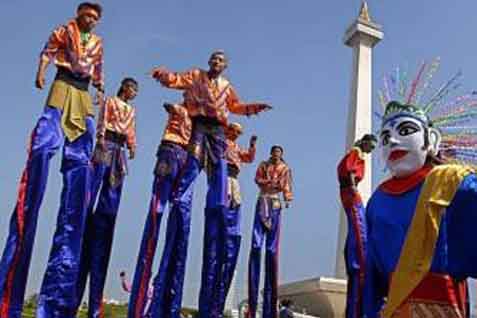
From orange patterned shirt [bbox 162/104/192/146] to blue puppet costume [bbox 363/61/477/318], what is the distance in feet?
9.41

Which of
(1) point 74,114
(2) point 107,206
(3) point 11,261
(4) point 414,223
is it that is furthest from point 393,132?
(2) point 107,206

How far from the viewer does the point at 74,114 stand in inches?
202

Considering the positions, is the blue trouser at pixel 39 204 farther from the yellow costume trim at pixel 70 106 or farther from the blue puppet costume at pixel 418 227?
the blue puppet costume at pixel 418 227

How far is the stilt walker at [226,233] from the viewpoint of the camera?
6695mm

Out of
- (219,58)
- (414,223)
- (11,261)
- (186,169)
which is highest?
(219,58)

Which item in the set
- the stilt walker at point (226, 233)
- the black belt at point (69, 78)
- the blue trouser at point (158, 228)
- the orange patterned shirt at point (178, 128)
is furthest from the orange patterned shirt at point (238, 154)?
the black belt at point (69, 78)

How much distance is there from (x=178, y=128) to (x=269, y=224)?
9.61 feet

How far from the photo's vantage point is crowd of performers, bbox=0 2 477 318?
3818 mm

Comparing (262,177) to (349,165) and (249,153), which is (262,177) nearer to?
(249,153)

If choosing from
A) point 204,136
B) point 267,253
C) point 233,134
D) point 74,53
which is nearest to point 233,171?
point 233,134

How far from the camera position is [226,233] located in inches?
275

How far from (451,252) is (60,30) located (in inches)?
132

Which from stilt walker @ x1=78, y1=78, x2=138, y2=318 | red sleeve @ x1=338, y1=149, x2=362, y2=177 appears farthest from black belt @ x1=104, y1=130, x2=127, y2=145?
red sleeve @ x1=338, y1=149, x2=362, y2=177

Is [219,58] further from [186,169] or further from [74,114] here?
[74,114]
